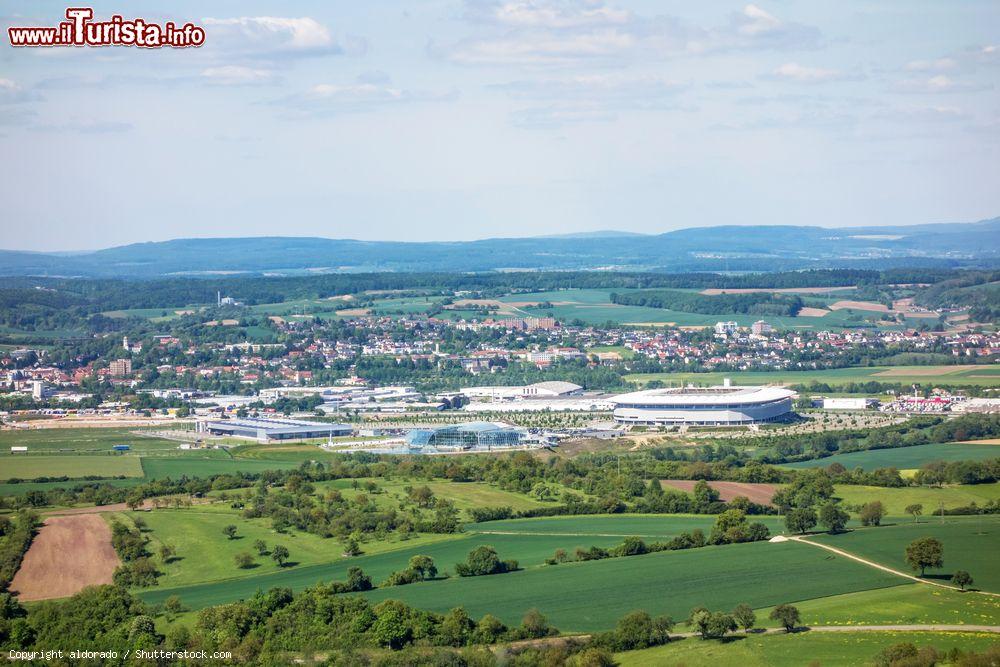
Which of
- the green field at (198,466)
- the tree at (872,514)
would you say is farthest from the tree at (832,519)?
the green field at (198,466)

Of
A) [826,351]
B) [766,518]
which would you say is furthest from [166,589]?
[826,351]

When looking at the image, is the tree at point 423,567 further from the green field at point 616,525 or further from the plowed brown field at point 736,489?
the plowed brown field at point 736,489

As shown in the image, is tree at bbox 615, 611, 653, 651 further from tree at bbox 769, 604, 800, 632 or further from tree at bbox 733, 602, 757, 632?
tree at bbox 769, 604, 800, 632

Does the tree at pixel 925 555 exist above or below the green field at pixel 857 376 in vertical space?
above

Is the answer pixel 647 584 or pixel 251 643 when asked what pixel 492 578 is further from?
pixel 251 643

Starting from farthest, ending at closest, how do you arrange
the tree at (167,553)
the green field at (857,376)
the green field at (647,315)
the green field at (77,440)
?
the green field at (647,315) < the green field at (857,376) < the green field at (77,440) < the tree at (167,553)

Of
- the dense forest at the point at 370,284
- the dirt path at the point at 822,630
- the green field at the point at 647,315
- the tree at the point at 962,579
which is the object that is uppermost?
the dense forest at the point at 370,284

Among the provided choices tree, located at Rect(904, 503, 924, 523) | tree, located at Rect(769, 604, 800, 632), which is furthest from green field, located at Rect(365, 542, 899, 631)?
tree, located at Rect(904, 503, 924, 523)

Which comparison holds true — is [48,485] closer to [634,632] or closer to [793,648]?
[634,632]
